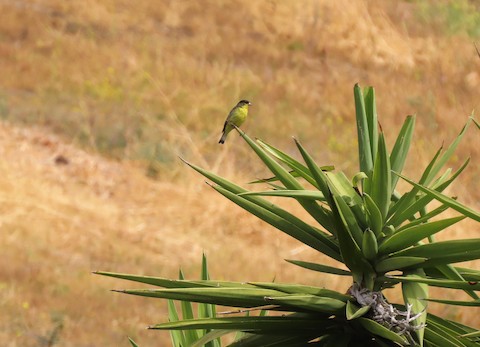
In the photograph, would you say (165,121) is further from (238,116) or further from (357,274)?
(357,274)

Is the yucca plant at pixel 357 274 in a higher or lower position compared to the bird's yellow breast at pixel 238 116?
lower

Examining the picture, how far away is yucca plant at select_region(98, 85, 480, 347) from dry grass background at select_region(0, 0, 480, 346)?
416 inches

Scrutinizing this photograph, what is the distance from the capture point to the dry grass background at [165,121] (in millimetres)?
14875

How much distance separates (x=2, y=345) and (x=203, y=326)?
35.0 feet

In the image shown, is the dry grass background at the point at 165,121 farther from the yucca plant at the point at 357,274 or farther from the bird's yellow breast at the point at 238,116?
the yucca plant at the point at 357,274

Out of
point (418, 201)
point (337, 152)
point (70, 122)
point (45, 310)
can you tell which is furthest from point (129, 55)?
point (418, 201)

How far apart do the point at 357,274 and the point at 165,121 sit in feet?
52.8

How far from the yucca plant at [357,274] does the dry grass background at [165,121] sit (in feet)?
34.7

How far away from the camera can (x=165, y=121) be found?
62.2 ft

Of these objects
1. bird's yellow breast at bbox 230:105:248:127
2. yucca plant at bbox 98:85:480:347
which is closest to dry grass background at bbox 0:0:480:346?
bird's yellow breast at bbox 230:105:248:127

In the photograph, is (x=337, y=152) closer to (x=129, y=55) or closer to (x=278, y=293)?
(x=129, y=55)

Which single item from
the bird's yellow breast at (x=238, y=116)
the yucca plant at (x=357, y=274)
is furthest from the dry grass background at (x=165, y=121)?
the yucca plant at (x=357, y=274)

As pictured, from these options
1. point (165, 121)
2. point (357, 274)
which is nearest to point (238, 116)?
point (357, 274)

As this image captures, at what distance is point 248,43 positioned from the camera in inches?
859
